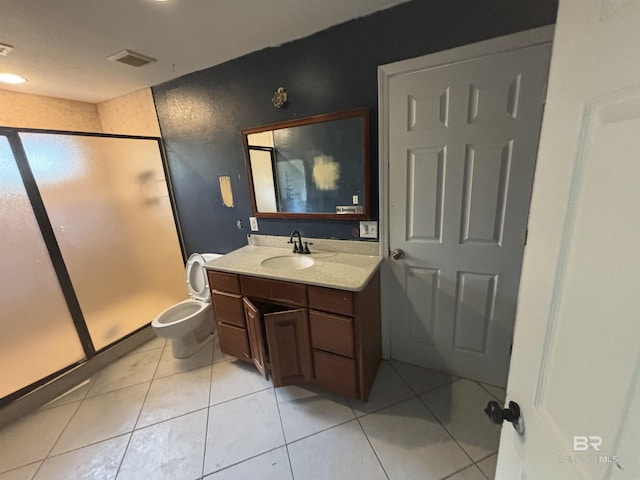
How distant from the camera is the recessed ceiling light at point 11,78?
6.16 ft

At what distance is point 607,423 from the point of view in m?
0.39

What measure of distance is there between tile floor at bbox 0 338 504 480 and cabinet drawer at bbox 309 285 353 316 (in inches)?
25.9

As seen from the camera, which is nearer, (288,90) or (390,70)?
(390,70)

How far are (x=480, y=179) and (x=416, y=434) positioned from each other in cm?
141

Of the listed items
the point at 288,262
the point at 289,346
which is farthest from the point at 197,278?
the point at 289,346

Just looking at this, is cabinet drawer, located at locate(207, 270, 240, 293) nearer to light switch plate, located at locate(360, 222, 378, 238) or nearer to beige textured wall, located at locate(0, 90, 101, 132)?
light switch plate, located at locate(360, 222, 378, 238)

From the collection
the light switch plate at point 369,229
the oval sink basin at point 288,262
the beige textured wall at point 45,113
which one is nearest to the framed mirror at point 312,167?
the light switch plate at point 369,229

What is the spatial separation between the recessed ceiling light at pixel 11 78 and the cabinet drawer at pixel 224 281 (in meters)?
1.98

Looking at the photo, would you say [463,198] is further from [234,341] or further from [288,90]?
[234,341]

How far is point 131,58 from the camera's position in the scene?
1.76m

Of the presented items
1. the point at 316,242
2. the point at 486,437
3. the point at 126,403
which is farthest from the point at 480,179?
the point at 126,403

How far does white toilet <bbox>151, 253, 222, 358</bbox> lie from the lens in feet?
6.64

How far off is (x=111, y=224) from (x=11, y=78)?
3.90ft

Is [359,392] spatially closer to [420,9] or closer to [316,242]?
[316,242]
